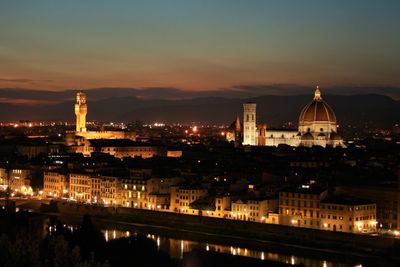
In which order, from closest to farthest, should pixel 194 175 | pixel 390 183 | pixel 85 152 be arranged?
pixel 390 183, pixel 194 175, pixel 85 152

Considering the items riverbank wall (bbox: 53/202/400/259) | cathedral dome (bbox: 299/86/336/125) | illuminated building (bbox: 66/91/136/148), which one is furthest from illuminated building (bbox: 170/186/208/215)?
illuminated building (bbox: 66/91/136/148)

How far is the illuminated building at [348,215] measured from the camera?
31.1 metres

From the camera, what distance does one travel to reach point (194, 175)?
1727 inches

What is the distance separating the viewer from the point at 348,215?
102 ft

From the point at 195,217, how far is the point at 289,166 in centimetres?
1693

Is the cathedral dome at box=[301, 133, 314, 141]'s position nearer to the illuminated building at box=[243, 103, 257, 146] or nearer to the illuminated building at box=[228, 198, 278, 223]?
the illuminated building at box=[243, 103, 257, 146]

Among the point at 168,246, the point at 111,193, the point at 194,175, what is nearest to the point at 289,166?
the point at 194,175

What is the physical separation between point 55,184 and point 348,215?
20.7m

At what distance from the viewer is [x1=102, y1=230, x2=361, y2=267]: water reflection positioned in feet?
91.9

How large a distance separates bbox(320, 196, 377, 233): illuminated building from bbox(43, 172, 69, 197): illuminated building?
724 inches

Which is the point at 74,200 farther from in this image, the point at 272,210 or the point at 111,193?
the point at 272,210

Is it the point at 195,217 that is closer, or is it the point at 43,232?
the point at 43,232

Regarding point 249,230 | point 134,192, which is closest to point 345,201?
point 249,230

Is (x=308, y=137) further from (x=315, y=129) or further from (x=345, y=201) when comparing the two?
(x=345, y=201)
